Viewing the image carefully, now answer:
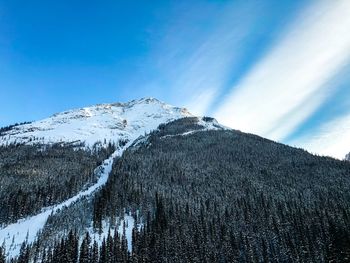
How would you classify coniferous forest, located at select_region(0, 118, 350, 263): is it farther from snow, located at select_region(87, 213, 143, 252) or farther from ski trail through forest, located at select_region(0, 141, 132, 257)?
ski trail through forest, located at select_region(0, 141, 132, 257)

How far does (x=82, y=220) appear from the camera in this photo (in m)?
169

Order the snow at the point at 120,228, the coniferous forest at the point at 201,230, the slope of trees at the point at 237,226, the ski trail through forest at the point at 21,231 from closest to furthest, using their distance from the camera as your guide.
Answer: the coniferous forest at the point at 201,230 → the slope of trees at the point at 237,226 → the snow at the point at 120,228 → the ski trail through forest at the point at 21,231

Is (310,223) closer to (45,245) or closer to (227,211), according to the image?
(227,211)

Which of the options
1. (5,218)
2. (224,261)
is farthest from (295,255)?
(5,218)

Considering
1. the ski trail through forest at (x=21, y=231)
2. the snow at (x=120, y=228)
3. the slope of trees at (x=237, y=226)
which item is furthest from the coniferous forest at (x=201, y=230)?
the ski trail through forest at (x=21, y=231)

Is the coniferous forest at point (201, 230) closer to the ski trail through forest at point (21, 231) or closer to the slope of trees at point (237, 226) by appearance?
the slope of trees at point (237, 226)

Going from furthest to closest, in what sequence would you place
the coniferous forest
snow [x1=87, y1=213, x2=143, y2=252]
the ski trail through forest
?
the ski trail through forest < snow [x1=87, y1=213, x2=143, y2=252] < the coniferous forest

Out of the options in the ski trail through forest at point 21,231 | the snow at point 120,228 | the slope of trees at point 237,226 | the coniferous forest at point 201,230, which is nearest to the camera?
the coniferous forest at point 201,230

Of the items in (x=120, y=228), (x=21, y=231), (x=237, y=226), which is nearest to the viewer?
(x=237, y=226)

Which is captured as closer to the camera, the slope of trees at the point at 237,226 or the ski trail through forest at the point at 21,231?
the slope of trees at the point at 237,226

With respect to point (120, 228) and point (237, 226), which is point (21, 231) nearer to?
point (120, 228)

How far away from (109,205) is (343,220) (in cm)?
11368

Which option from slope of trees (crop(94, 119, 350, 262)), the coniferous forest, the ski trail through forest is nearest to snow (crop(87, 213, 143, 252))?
the coniferous forest

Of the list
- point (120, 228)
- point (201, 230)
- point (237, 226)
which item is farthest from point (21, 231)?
point (237, 226)
